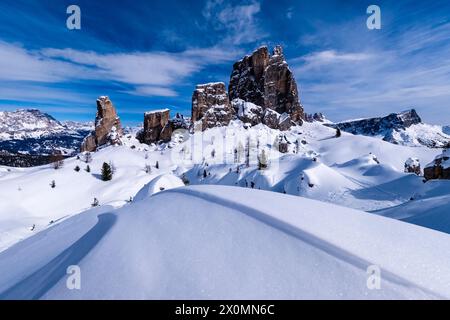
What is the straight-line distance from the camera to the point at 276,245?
277 centimetres

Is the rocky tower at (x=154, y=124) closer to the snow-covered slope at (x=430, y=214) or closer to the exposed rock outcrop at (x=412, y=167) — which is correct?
the exposed rock outcrop at (x=412, y=167)

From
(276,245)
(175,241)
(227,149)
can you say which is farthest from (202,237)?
(227,149)

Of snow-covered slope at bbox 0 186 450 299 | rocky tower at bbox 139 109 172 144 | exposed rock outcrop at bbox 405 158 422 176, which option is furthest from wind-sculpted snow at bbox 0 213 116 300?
rocky tower at bbox 139 109 172 144

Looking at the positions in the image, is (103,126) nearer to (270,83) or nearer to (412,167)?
(270,83)

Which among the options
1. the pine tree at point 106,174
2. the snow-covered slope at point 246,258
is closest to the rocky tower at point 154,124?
the pine tree at point 106,174

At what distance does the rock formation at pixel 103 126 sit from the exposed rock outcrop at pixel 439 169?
91.4 m

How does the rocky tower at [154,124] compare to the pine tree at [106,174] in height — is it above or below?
above

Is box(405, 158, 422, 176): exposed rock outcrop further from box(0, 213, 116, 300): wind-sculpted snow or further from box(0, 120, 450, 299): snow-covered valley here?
box(0, 213, 116, 300): wind-sculpted snow

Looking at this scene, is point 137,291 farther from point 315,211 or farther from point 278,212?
point 315,211

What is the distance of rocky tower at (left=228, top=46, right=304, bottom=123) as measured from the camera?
4719 inches

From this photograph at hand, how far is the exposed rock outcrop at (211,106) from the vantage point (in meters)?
99.9

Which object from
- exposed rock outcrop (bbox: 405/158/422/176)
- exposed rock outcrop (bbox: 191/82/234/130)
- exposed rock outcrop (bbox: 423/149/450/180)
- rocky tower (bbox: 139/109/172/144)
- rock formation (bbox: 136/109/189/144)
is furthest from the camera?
exposed rock outcrop (bbox: 191/82/234/130)

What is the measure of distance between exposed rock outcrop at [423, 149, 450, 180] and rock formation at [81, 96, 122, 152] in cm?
9142
